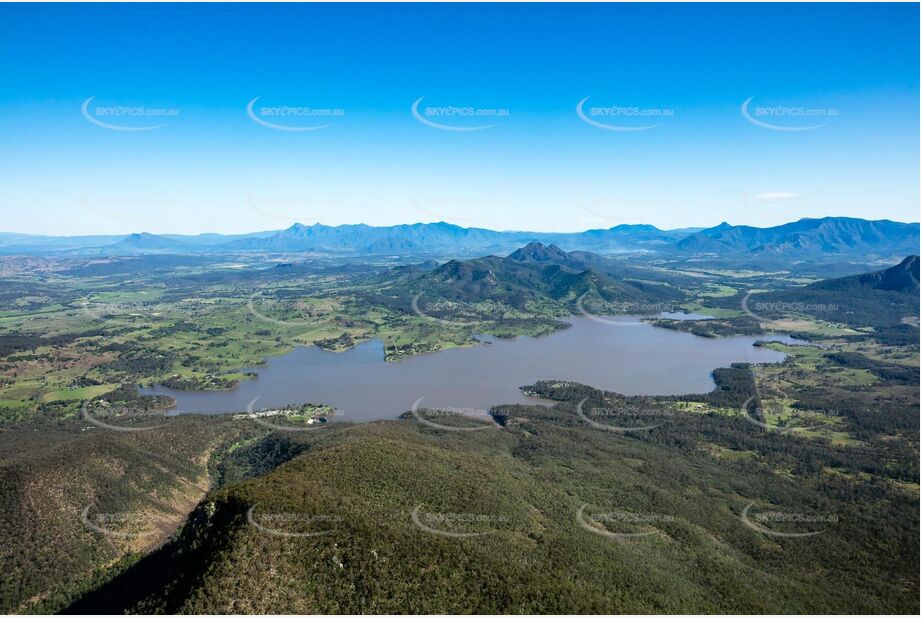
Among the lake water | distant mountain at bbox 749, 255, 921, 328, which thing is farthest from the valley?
distant mountain at bbox 749, 255, 921, 328

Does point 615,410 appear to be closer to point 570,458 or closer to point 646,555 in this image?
point 570,458

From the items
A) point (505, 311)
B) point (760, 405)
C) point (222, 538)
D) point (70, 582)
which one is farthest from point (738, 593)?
point (505, 311)

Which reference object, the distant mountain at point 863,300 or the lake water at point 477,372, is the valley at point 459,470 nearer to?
the lake water at point 477,372

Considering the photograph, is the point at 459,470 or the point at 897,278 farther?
the point at 897,278

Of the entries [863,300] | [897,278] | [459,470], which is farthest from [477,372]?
[897,278]

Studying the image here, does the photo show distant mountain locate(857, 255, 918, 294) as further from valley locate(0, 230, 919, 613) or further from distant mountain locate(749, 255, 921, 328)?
valley locate(0, 230, 919, 613)

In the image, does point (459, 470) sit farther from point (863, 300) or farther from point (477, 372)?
point (863, 300)
